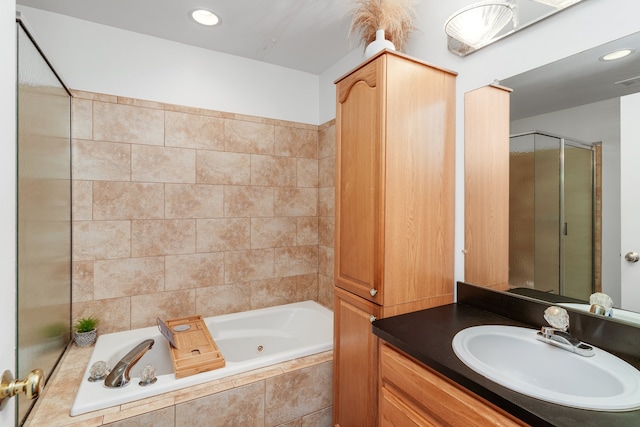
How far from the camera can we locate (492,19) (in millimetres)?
1350

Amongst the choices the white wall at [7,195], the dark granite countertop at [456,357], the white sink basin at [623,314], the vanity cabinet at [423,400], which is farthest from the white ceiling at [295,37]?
the white wall at [7,195]

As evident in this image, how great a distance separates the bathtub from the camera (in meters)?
1.46

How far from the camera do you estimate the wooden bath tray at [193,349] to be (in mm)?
1621

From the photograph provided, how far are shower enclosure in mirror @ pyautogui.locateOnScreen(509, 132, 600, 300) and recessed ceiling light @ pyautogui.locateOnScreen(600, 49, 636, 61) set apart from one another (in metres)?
0.29

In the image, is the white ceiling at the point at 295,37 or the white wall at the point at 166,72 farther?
the white wall at the point at 166,72

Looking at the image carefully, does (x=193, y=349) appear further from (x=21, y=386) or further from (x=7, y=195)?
(x=7, y=195)

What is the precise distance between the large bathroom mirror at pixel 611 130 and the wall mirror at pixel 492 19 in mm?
219

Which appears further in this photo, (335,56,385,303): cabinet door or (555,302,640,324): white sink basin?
(335,56,385,303): cabinet door

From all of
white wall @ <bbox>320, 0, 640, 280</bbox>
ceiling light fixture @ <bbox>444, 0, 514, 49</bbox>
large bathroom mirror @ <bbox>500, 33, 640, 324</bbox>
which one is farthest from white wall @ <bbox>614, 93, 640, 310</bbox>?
ceiling light fixture @ <bbox>444, 0, 514, 49</bbox>

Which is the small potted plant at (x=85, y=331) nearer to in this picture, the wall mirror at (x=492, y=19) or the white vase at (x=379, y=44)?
the white vase at (x=379, y=44)

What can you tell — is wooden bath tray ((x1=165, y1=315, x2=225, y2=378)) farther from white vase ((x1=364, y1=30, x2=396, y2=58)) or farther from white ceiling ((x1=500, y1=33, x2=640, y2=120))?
white ceiling ((x1=500, y1=33, x2=640, y2=120))

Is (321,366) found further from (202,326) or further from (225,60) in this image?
(225,60)

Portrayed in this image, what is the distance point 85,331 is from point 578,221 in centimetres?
276

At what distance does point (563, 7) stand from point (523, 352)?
1312 millimetres
